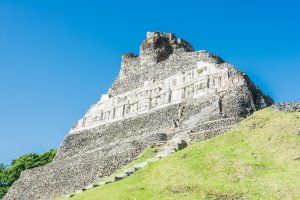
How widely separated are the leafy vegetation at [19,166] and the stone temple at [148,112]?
15.0 m

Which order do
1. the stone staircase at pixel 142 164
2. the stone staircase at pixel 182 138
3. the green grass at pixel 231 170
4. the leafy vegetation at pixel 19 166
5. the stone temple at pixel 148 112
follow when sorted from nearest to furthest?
the green grass at pixel 231 170, the stone staircase at pixel 142 164, the stone staircase at pixel 182 138, the stone temple at pixel 148 112, the leafy vegetation at pixel 19 166

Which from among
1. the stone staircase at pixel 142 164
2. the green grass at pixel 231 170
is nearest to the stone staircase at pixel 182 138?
the stone staircase at pixel 142 164

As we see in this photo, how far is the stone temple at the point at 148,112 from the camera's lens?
3756cm

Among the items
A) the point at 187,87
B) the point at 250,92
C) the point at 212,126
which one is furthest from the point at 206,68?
the point at 212,126

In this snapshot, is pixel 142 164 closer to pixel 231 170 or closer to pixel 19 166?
pixel 231 170

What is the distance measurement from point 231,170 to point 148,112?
20.6 meters

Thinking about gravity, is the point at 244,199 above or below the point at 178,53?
below

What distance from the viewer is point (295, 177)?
23.8 metres

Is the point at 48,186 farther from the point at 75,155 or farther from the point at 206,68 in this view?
the point at 206,68

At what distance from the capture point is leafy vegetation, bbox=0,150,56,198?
61656mm

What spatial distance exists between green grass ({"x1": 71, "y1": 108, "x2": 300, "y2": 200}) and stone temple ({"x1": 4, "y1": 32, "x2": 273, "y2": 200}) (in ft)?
12.3

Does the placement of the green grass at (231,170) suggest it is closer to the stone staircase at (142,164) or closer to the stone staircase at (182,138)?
the stone staircase at (142,164)

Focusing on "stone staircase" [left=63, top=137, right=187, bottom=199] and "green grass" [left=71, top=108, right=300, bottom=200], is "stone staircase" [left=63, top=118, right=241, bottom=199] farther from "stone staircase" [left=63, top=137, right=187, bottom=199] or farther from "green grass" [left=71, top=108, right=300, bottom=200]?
"green grass" [left=71, top=108, right=300, bottom=200]

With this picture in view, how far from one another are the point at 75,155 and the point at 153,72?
38.5ft
